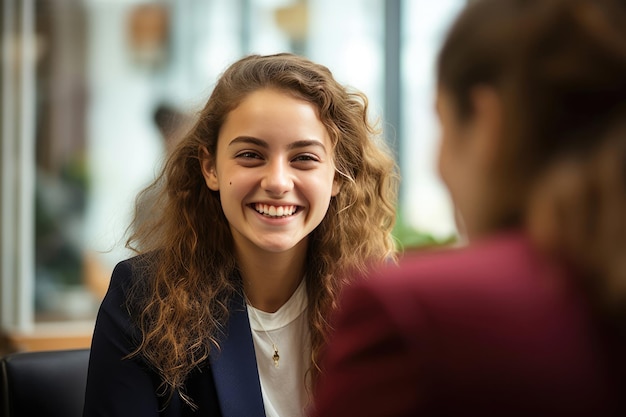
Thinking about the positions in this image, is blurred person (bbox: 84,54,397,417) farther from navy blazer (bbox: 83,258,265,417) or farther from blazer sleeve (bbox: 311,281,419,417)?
blazer sleeve (bbox: 311,281,419,417)

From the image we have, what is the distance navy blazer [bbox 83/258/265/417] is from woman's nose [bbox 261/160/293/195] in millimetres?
295

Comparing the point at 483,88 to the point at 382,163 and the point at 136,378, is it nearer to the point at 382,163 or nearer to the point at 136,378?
the point at 136,378

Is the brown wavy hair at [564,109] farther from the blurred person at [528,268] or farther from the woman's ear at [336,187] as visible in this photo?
the woman's ear at [336,187]

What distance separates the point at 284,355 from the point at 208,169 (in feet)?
1.41

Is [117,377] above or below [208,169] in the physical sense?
below

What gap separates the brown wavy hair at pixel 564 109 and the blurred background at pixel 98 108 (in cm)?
423

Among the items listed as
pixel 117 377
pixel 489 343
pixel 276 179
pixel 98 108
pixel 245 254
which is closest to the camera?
pixel 489 343

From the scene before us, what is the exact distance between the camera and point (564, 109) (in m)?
0.73

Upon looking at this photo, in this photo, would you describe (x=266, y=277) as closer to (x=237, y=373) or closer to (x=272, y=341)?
(x=272, y=341)

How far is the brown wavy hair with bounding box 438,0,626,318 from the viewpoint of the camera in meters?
0.70

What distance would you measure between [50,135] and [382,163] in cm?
371

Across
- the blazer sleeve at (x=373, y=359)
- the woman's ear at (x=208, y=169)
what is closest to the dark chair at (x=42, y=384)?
the woman's ear at (x=208, y=169)

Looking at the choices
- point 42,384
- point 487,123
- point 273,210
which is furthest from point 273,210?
point 487,123

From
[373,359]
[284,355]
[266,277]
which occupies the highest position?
[266,277]
